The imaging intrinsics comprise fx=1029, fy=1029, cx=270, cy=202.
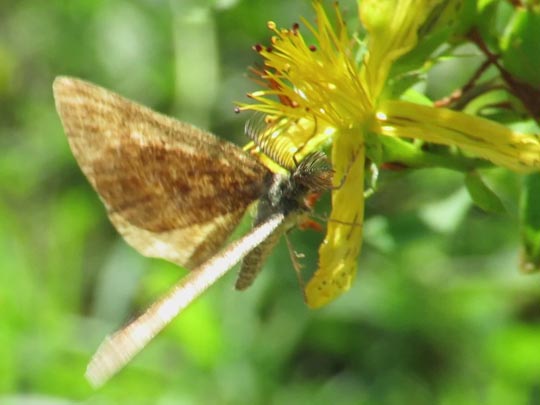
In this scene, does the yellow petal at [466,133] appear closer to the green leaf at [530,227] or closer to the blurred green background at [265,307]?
the green leaf at [530,227]

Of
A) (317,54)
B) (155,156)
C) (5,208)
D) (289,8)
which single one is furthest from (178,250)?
(5,208)

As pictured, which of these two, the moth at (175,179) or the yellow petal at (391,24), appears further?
the moth at (175,179)

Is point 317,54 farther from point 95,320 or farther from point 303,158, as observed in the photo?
point 95,320

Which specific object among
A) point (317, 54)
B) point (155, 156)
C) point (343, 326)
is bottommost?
point (343, 326)

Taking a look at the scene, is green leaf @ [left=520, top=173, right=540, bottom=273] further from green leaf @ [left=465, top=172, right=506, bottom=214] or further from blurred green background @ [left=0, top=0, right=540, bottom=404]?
blurred green background @ [left=0, top=0, right=540, bottom=404]

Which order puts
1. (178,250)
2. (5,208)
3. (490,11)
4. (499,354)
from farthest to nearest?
(5,208) < (499,354) < (178,250) < (490,11)

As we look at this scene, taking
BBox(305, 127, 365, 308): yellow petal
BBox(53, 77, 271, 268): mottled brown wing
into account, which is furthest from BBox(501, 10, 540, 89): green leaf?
BBox(53, 77, 271, 268): mottled brown wing

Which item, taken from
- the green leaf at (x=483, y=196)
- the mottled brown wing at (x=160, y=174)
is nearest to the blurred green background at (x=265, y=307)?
the mottled brown wing at (x=160, y=174)

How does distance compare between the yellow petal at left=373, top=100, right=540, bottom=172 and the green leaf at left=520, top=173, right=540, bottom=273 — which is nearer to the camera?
the yellow petal at left=373, top=100, right=540, bottom=172
